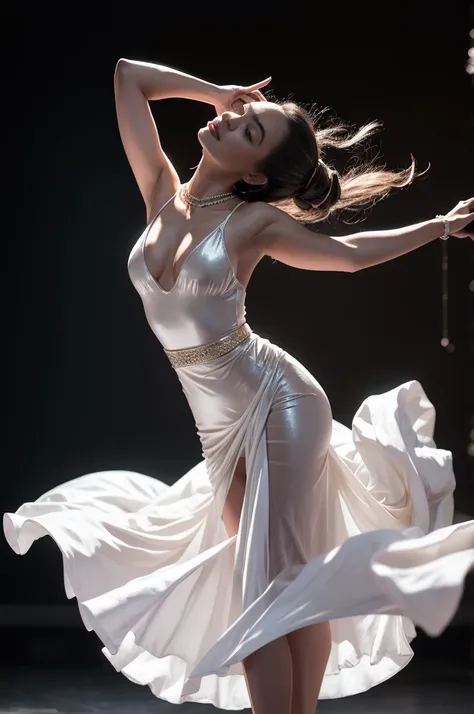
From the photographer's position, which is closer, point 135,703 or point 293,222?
point 293,222

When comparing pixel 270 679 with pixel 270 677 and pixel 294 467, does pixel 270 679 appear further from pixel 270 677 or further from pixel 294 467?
pixel 294 467

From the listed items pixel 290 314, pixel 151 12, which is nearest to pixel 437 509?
pixel 290 314

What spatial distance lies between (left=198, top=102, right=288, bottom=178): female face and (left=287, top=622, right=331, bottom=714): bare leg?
1.13 m

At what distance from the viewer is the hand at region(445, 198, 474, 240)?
2773 millimetres

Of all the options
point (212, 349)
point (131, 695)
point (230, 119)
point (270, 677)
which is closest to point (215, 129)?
point (230, 119)

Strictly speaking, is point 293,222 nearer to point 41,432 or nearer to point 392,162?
point 392,162

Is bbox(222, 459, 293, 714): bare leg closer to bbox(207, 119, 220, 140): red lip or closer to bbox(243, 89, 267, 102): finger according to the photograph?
bbox(207, 119, 220, 140): red lip

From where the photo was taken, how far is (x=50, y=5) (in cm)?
475

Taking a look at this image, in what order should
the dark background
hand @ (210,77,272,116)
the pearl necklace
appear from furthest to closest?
the dark background, hand @ (210,77,272,116), the pearl necklace

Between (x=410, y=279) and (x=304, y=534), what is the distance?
2.33 m

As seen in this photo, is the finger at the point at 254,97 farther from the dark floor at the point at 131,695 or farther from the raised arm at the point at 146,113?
the dark floor at the point at 131,695

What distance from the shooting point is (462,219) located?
2.78 m

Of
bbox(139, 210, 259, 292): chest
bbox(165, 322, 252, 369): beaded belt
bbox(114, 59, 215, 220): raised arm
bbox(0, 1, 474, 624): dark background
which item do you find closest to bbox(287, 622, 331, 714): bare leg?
bbox(165, 322, 252, 369): beaded belt

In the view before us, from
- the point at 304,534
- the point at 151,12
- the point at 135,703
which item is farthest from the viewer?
the point at 151,12
